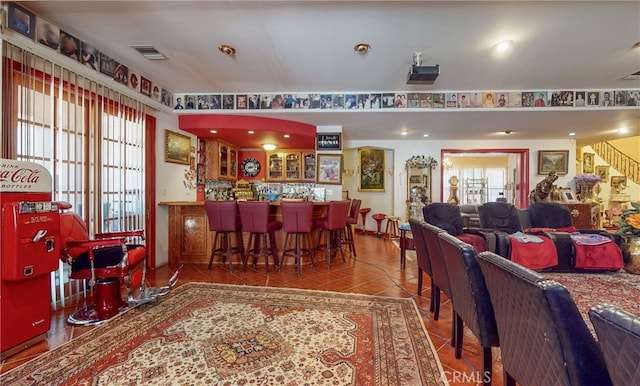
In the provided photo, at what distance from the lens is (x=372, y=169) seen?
7.09 m

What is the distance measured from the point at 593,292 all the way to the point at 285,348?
114 inches

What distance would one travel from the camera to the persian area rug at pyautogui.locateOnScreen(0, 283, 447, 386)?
1587mm

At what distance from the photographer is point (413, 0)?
81.7 inches

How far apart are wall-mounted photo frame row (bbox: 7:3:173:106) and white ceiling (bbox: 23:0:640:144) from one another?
8 cm

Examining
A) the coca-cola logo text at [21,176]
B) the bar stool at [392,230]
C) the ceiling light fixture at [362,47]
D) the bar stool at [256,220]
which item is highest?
the ceiling light fixture at [362,47]

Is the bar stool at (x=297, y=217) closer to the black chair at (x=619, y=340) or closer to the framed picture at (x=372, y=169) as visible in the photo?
the black chair at (x=619, y=340)

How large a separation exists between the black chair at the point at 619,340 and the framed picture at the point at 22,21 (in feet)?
12.5

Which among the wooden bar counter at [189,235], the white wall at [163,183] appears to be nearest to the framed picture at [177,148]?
A: the white wall at [163,183]

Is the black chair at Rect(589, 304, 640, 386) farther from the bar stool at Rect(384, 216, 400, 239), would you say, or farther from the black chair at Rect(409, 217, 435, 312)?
the bar stool at Rect(384, 216, 400, 239)

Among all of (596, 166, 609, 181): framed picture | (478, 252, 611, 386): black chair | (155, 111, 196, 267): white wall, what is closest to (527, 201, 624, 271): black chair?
(478, 252, 611, 386): black chair

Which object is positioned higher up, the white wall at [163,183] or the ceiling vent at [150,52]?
the ceiling vent at [150,52]

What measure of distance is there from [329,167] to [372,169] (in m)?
2.32

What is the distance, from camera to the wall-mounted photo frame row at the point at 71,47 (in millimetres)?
2152

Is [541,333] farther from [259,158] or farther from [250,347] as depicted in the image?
[259,158]
